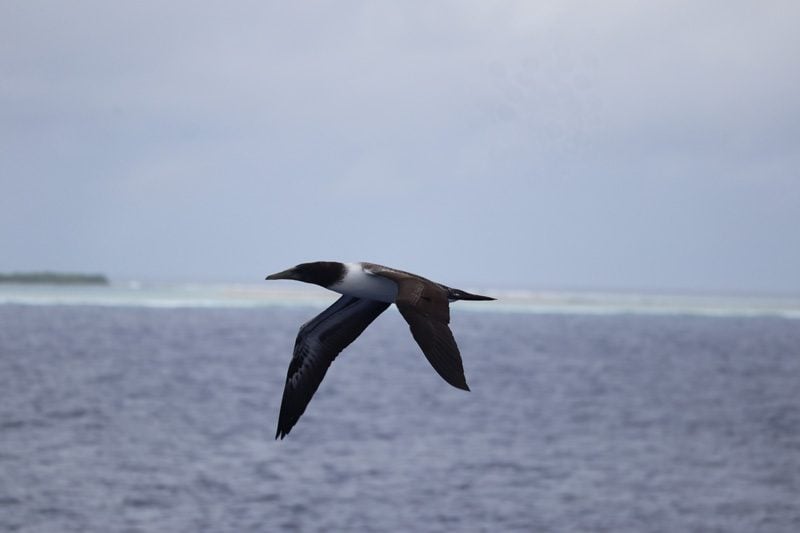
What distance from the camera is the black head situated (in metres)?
12.6

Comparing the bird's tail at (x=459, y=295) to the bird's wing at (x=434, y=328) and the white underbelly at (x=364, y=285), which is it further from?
the bird's wing at (x=434, y=328)

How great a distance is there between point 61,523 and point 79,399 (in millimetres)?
39042

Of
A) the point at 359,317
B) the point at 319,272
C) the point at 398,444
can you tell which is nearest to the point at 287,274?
the point at 319,272

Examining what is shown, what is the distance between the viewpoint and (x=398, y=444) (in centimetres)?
5875

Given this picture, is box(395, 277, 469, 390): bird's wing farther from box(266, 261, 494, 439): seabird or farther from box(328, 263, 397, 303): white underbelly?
box(328, 263, 397, 303): white underbelly

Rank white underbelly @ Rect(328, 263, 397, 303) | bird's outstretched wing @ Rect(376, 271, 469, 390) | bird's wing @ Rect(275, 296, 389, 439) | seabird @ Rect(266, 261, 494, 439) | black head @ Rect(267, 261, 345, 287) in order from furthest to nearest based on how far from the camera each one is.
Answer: bird's wing @ Rect(275, 296, 389, 439) → black head @ Rect(267, 261, 345, 287) → white underbelly @ Rect(328, 263, 397, 303) → seabird @ Rect(266, 261, 494, 439) → bird's outstretched wing @ Rect(376, 271, 469, 390)

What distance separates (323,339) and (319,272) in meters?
2.37

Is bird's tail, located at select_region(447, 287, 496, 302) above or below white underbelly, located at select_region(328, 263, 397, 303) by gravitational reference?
below

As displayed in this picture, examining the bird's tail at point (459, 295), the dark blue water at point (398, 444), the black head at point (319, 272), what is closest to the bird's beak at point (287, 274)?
the black head at point (319, 272)

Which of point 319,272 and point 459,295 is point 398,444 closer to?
point 319,272

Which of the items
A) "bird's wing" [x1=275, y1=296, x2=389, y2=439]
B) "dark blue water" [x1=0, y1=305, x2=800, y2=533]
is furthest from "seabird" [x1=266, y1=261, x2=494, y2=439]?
"dark blue water" [x1=0, y1=305, x2=800, y2=533]

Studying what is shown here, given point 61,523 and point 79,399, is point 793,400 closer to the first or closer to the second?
point 79,399

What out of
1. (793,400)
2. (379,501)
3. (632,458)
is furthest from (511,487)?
(793,400)

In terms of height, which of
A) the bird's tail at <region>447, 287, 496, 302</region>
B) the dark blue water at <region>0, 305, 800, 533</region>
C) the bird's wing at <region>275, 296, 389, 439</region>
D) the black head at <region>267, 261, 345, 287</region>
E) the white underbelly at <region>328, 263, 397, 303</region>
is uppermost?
the black head at <region>267, 261, 345, 287</region>
